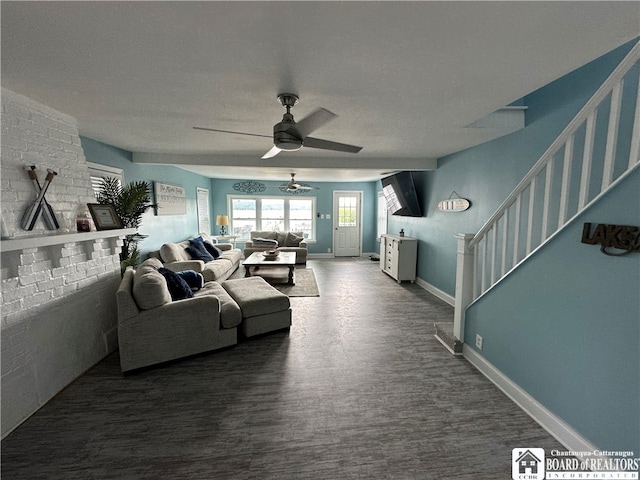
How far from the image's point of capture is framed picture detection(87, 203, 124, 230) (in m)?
2.54

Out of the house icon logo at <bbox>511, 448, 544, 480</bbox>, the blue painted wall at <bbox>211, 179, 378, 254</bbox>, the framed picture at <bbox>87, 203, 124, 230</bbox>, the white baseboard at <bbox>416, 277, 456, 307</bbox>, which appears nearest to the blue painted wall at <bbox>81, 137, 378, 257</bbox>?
the blue painted wall at <bbox>211, 179, 378, 254</bbox>

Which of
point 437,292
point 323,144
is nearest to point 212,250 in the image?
point 323,144

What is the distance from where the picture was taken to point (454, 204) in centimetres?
406

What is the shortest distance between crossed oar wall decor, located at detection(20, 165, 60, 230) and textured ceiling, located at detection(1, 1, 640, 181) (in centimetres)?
58

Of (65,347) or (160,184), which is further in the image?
(160,184)

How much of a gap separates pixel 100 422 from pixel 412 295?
418 centimetres

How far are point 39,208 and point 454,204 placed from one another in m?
4.54

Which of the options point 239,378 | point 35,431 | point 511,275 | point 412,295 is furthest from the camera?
point 412,295

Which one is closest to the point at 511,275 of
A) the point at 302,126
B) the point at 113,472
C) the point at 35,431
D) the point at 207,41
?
the point at 302,126

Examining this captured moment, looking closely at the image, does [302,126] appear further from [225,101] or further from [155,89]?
[155,89]

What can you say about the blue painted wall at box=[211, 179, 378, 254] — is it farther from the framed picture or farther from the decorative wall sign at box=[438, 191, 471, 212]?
the framed picture

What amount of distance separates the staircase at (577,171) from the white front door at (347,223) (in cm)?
527

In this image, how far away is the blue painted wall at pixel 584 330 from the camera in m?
1.37

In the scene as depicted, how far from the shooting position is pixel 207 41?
138 cm
